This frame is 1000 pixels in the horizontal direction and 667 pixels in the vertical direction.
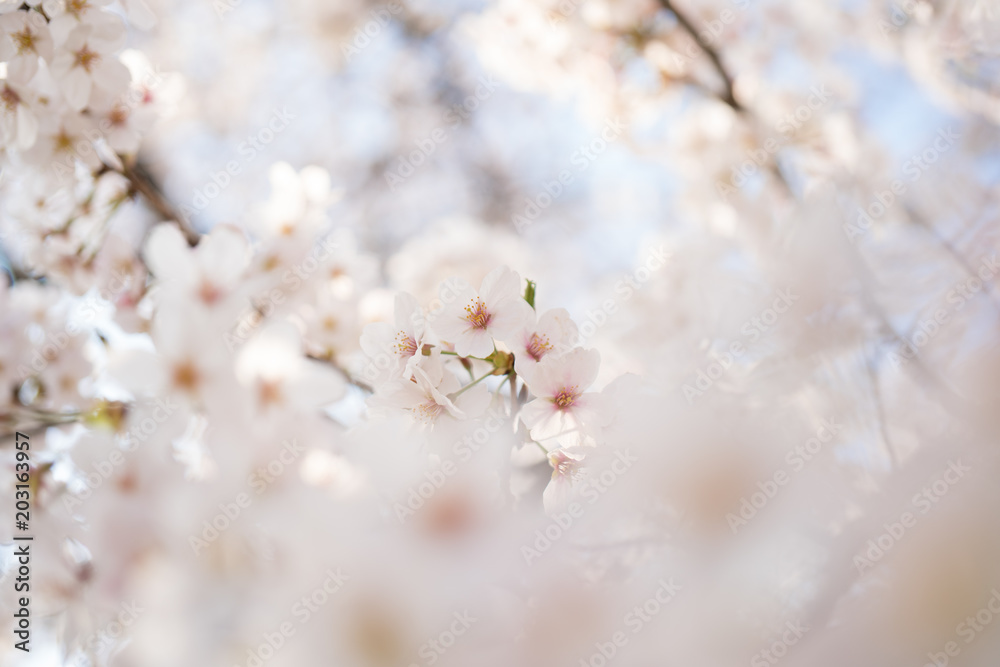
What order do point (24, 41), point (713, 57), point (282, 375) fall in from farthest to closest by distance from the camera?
point (713, 57), point (24, 41), point (282, 375)

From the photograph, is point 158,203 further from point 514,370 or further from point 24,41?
point 514,370

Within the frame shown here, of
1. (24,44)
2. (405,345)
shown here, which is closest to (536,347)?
(405,345)

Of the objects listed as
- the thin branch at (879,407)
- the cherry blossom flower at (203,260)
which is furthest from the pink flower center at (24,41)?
the thin branch at (879,407)

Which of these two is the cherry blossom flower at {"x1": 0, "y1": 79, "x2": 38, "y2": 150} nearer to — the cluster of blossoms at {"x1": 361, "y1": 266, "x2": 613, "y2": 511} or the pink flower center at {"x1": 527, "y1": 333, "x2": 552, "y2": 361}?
the cluster of blossoms at {"x1": 361, "y1": 266, "x2": 613, "y2": 511}

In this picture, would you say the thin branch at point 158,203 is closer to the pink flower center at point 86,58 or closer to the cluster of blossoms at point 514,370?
the pink flower center at point 86,58

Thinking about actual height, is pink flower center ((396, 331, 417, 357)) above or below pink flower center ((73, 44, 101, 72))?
above

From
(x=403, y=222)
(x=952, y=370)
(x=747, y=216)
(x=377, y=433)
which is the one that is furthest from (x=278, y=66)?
(x=952, y=370)

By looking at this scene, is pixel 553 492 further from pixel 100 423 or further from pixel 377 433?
pixel 100 423

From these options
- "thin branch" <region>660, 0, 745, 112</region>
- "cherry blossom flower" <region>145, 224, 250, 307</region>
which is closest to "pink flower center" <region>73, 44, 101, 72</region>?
"cherry blossom flower" <region>145, 224, 250, 307</region>
